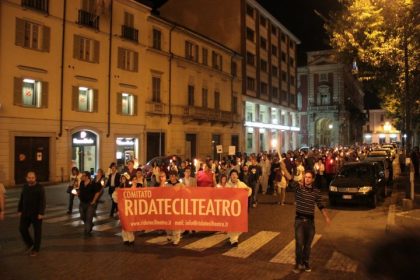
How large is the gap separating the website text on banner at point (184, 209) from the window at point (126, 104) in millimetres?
20951

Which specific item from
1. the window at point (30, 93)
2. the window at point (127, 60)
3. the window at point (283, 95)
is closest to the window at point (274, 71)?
the window at point (283, 95)

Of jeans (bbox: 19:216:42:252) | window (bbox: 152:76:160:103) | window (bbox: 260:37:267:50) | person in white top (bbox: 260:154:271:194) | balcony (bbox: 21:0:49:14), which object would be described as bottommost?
jeans (bbox: 19:216:42:252)

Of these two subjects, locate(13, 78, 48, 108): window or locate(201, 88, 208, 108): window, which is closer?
locate(13, 78, 48, 108): window

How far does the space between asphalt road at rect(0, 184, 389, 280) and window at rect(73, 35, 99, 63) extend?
15802 mm

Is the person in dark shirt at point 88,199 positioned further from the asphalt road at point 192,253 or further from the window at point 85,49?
the window at point 85,49

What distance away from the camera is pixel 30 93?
2441cm

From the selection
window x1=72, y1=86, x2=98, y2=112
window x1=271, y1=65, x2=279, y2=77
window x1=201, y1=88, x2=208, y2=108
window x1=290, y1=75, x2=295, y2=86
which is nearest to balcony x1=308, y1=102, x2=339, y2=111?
window x1=290, y1=75, x2=295, y2=86

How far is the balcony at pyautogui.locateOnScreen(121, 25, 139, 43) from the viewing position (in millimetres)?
30562

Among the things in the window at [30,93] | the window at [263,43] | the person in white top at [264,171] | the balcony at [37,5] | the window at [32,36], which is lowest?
the person in white top at [264,171]

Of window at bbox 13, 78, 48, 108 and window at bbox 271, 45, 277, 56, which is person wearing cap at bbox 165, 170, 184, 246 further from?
window at bbox 271, 45, 277, 56

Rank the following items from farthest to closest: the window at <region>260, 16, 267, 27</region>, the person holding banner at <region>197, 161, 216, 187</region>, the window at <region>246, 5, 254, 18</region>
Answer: the window at <region>260, 16, 267, 27</region> → the window at <region>246, 5, 254, 18</region> → the person holding banner at <region>197, 161, 216, 187</region>

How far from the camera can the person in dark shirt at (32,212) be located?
905 centimetres

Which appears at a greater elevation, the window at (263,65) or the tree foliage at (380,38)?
the window at (263,65)

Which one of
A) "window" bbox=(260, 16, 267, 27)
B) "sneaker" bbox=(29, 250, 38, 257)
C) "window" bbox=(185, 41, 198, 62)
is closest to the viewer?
"sneaker" bbox=(29, 250, 38, 257)
